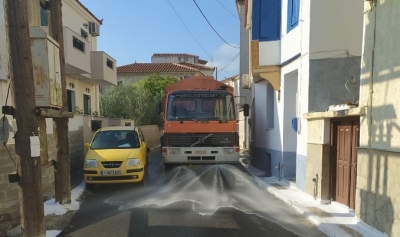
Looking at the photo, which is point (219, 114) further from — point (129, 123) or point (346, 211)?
point (129, 123)

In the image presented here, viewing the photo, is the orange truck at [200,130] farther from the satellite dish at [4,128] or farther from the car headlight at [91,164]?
the satellite dish at [4,128]

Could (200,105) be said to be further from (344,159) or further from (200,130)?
(344,159)

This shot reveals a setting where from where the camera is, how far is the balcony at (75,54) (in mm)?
10984

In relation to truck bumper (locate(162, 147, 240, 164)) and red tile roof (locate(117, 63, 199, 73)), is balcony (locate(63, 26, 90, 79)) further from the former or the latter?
red tile roof (locate(117, 63, 199, 73))

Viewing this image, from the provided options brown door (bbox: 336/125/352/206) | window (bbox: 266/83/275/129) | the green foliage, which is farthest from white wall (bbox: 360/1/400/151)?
the green foliage

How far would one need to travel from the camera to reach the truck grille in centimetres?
937

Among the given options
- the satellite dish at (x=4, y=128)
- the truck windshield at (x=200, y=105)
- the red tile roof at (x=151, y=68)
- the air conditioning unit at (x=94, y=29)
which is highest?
the red tile roof at (x=151, y=68)

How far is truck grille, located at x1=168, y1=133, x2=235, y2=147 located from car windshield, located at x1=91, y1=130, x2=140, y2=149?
120 centimetres

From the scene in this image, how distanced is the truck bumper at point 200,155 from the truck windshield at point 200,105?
1.07 metres

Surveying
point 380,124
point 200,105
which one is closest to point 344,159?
point 380,124

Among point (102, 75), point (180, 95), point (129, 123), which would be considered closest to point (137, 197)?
point (180, 95)

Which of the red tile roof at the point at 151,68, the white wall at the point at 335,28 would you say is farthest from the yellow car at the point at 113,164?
the red tile roof at the point at 151,68

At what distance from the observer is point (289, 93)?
8.78 meters

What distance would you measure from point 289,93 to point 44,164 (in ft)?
22.4
